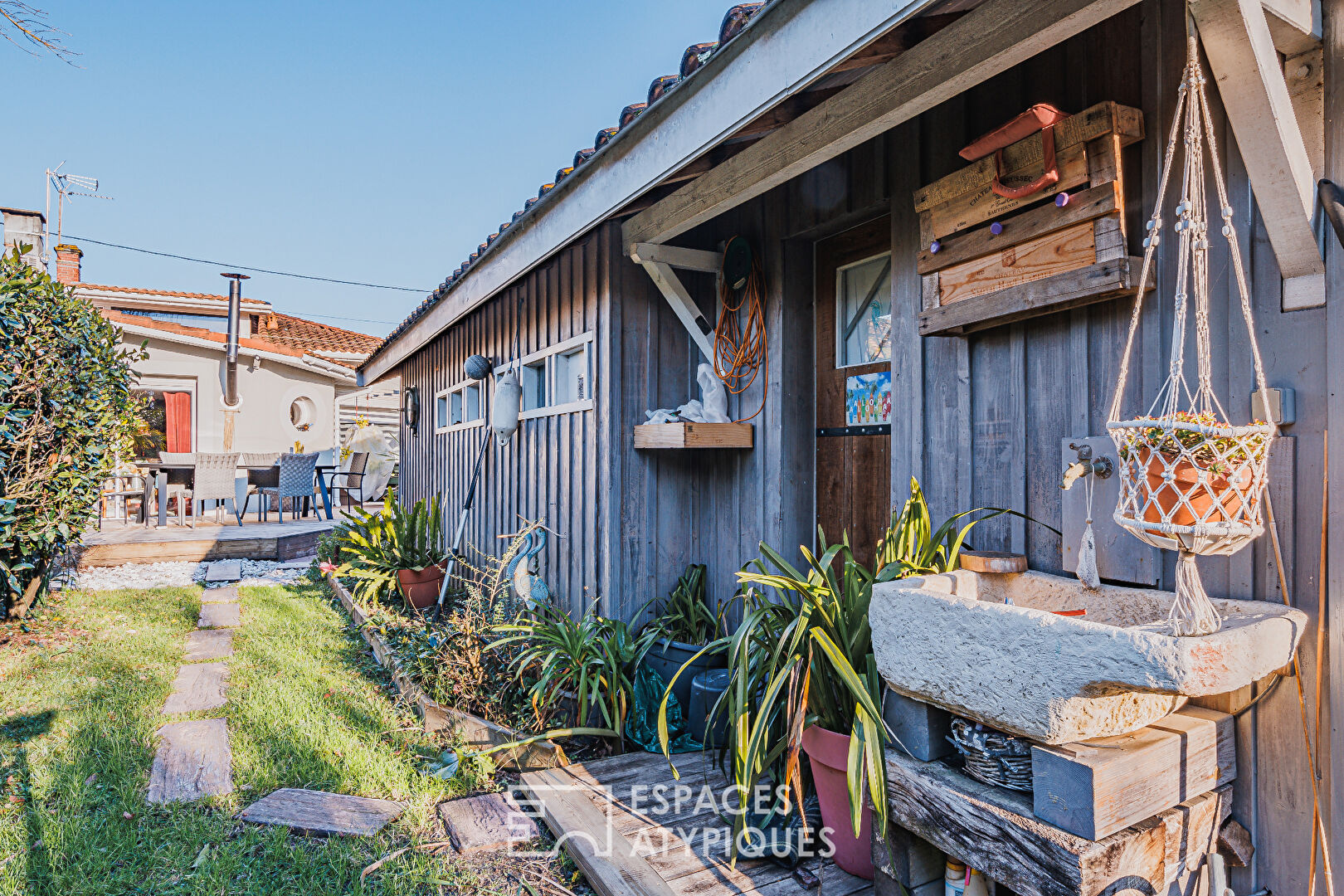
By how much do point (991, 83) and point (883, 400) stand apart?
A: 1.07 metres

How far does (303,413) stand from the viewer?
12969 mm

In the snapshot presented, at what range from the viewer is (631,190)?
8.02ft

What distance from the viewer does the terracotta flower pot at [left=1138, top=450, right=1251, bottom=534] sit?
1.26 metres

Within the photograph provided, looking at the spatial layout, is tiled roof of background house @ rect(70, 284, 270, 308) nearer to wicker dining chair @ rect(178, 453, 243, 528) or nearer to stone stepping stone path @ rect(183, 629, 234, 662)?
wicker dining chair @ rect(178, 453, 243, 528)

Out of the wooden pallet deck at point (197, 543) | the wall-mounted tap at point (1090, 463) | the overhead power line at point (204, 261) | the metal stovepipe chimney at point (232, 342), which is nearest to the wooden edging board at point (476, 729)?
the wall-mounted tap at point (1090, 463)

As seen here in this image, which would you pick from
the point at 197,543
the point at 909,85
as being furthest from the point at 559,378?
the point at 197,543

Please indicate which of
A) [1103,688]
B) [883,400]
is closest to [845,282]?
[883,400]

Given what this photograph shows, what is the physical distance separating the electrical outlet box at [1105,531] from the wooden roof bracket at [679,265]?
1769mm

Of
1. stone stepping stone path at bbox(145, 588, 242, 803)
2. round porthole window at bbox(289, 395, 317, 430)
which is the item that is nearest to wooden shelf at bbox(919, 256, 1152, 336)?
stone stepping stone path at bbox(145, 588, 242, 803)

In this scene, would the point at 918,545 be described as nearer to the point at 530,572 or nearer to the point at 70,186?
the point at 530,572

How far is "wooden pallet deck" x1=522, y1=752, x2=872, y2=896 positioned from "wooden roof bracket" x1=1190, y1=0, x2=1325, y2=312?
1715 millimetres

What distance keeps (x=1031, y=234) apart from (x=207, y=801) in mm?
3076

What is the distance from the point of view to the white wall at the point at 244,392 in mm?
11383

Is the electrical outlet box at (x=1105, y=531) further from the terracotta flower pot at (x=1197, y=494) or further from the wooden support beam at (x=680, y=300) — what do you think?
the wooden support beam at (x=680, y=300)
